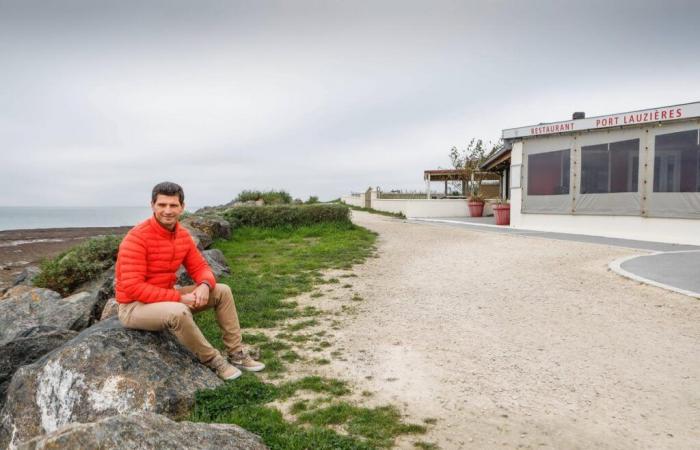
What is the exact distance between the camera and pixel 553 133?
15.3 metres

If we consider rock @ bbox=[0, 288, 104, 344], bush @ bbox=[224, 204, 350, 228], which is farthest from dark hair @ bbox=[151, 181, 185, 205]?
bush @ bbox=[224, 204, 350, 228]

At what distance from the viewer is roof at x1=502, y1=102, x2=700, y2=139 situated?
39.2 ft

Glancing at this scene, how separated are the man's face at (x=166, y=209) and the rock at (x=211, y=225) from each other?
28.2ft

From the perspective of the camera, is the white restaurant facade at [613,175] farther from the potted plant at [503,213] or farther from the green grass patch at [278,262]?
the green grass patch at [278,262]

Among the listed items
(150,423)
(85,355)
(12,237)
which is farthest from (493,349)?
(12,237)

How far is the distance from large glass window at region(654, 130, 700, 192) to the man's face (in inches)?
549

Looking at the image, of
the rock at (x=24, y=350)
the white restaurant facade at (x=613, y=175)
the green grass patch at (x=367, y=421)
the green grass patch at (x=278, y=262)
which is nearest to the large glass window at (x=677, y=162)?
the white restaurant facade at (x=613, y=175)

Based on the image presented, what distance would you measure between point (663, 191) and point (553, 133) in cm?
398

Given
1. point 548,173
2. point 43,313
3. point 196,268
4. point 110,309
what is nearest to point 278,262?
point 110,309

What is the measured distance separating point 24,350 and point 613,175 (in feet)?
50.6

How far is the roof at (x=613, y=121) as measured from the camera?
11945 millimetres

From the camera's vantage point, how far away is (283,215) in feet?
53.6

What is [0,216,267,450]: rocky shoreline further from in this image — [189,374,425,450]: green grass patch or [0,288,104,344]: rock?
[0,288,104,344]: rock

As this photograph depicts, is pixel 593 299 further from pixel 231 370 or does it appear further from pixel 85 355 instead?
pixel 85 355
